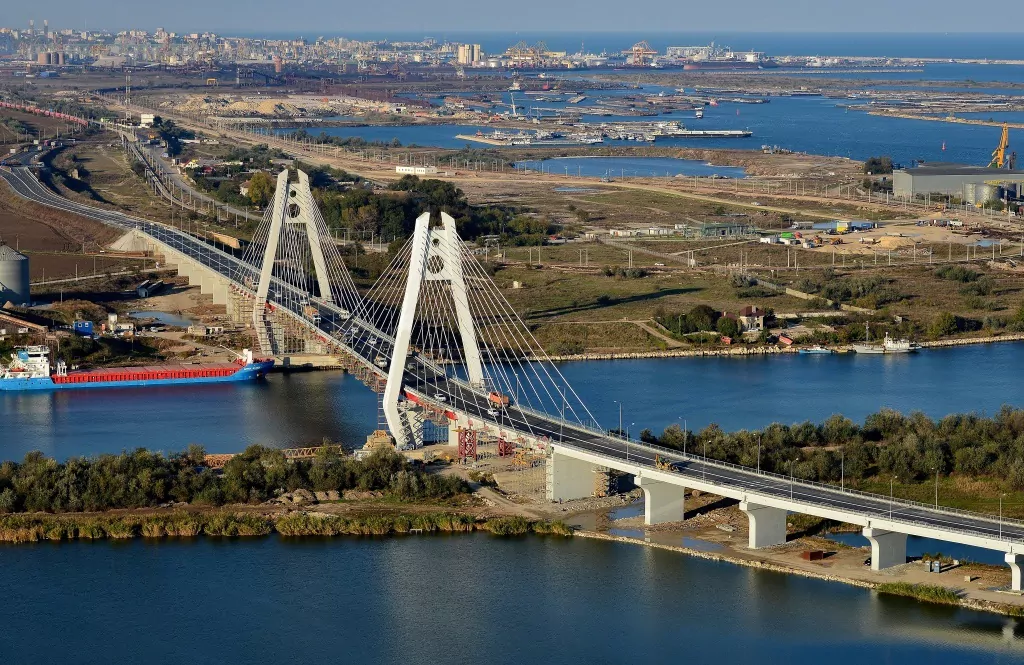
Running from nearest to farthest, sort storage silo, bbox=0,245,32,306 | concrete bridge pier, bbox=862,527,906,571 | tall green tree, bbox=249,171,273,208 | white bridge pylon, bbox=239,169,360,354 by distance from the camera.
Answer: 1. concrete bridge pier, bbox=862,527,906,571
2. white bridge pylon, bbox=239,169,360,354
3. storage silo, bbox=0,245,32,306
4. tall green tree, bbox=249,171,273,208

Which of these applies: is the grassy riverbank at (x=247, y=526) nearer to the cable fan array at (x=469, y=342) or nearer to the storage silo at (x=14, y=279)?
the cable fan array at (x=469, y=342)

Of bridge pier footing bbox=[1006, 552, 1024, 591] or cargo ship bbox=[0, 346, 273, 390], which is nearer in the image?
bridge pier footing bbox=[1006, 552, 1024, 591]

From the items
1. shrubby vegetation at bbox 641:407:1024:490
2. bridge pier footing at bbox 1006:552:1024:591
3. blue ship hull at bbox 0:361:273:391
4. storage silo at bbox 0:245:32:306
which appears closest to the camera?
bridge pier footing at bbox 1006:552:1024:591

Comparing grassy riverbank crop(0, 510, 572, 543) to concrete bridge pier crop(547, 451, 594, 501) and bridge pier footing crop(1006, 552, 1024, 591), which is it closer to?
concrete bridge pier crop(547, 451, 594, 501)

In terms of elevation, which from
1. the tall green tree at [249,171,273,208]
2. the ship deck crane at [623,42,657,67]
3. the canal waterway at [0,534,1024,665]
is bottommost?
the canal waterway at [0,534,1024,665]

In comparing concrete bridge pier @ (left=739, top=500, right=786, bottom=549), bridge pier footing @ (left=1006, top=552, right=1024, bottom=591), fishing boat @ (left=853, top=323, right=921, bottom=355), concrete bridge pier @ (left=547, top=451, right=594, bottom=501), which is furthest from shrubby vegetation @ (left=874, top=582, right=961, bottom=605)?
fishing boat @ (left=853, top=323, right=921, bottom=355)

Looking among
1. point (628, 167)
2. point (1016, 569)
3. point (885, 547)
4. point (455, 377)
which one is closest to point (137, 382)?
point (455, 377)

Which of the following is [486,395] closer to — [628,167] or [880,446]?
[880,446]
